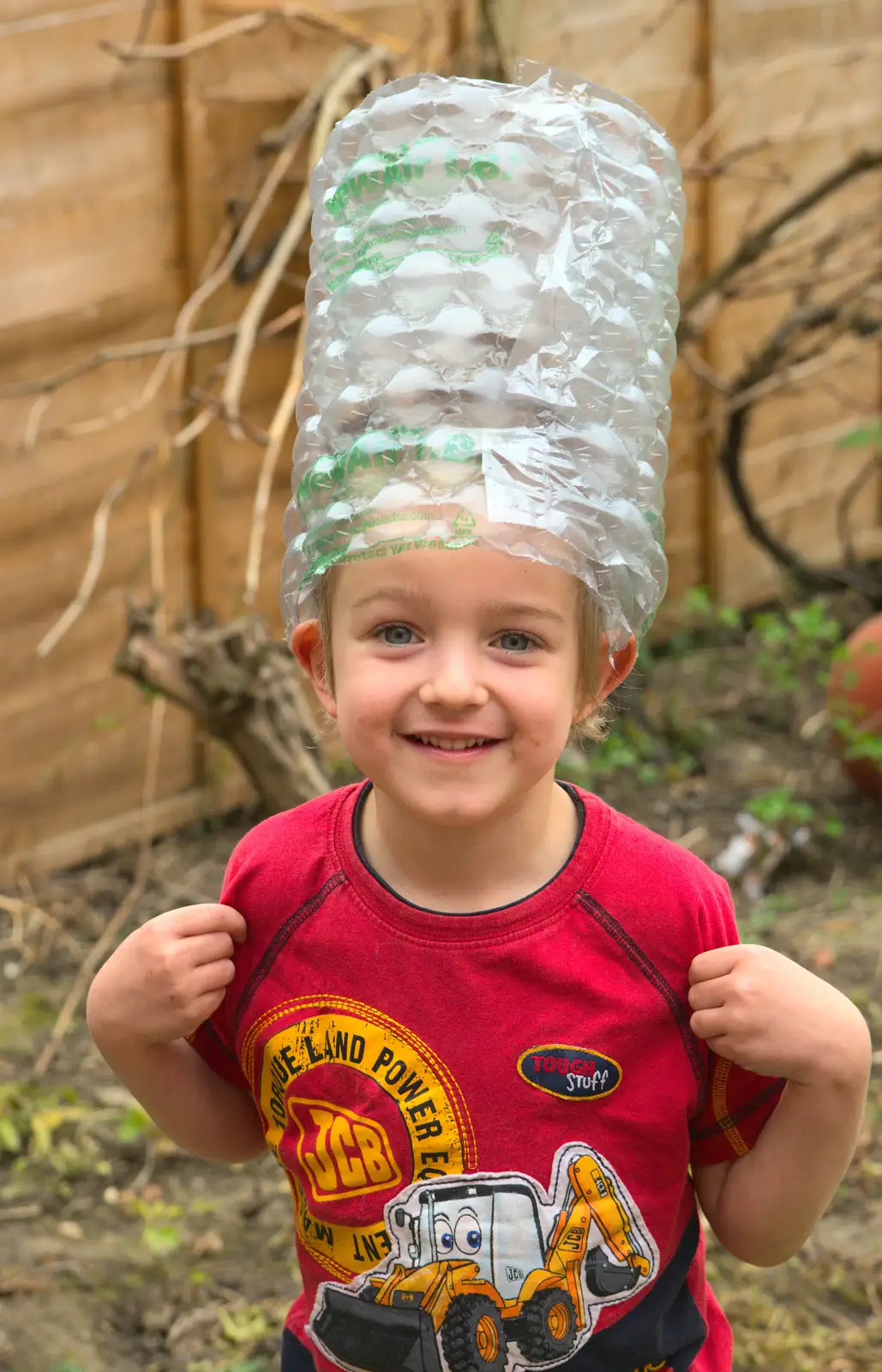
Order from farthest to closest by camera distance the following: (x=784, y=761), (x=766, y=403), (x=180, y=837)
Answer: (x=766, y=403) < (x=784, y=761) < (x=180, y=837)

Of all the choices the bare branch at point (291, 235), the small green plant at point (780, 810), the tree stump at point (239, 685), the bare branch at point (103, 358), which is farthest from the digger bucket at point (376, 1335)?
the small green plant at point (780, 810)

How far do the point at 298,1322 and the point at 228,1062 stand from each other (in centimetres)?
32

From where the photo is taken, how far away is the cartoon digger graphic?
190 cm

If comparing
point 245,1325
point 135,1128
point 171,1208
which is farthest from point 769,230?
point 245,1325

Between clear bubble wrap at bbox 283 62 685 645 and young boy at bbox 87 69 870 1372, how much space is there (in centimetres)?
6

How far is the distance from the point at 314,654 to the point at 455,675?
0.30m

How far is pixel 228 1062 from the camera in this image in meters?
2.12

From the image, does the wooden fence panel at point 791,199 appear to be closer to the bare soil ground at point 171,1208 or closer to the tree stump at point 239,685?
the bare soil ground at point 171,1208

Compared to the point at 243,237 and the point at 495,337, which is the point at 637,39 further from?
the point at 495,337

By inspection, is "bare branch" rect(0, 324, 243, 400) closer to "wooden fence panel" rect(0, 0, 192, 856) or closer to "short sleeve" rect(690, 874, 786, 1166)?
"wooden fence panel" rect(0, 0, 192, 856)

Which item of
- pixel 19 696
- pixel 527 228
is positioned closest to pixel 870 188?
pixel 19 696

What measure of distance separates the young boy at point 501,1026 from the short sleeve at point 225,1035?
0.01 m

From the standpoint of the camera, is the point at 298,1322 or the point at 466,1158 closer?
the point at 466,1158

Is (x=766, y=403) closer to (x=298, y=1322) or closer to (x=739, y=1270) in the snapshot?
(x=739, y=1270)
